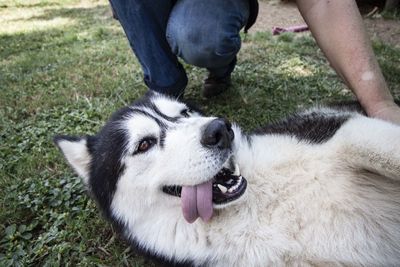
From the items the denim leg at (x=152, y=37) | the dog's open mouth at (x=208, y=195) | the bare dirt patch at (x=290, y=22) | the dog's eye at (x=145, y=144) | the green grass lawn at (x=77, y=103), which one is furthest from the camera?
the bare dirt patch at (x=290, y=22)

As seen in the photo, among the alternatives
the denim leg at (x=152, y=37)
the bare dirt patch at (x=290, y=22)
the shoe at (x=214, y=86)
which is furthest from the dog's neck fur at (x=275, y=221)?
the bare dirt patch at (x=290, y=22)

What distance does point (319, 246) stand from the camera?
5.71ft

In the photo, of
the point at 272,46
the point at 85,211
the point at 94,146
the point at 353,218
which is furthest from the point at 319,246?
the point at 272,46

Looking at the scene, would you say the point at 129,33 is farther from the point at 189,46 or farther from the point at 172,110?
the point at 172,110

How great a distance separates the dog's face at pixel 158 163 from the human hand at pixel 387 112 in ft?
3.17

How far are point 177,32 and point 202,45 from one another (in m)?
0.21

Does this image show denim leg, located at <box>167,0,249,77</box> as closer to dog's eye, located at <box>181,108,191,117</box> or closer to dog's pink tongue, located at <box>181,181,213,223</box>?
dog's eye, located at <box>181,108,191,117</box>

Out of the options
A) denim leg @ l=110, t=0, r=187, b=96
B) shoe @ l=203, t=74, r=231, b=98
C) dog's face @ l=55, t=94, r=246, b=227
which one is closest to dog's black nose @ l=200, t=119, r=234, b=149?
dog's face @ l=55, t=94, r=246, b=227

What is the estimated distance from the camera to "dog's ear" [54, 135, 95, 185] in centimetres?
231

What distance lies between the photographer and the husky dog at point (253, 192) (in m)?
1.76

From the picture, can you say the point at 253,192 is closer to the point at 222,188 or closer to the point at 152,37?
the point at 222,188

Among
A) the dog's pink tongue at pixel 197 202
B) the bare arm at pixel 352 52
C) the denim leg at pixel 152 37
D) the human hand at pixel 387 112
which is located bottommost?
the denim leg at pixel 152 37

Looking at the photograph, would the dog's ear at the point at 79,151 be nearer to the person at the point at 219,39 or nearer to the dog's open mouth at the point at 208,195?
the dog's open mouth at the point at 208,195

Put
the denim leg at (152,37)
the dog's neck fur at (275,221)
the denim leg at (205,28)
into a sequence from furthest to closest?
1. the denim leg at (152,37)
2. the denim leg at (205,28)
3. the dog's neck fur at (275,221)
